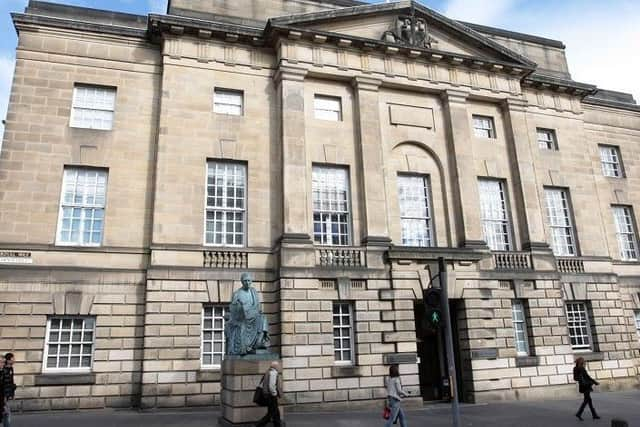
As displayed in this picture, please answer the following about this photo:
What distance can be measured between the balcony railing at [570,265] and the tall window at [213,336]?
1364 cm

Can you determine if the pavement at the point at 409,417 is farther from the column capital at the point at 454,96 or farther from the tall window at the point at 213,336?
the column capital at the point at 454,96

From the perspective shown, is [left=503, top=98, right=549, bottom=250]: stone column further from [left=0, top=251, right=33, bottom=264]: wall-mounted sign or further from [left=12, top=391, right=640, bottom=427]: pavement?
[left=0, top=251, right=33, bottom=264]: wall-mounted sign

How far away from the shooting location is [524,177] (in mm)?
20078

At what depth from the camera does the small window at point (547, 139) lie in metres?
22.1

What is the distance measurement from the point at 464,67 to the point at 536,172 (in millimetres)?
5381

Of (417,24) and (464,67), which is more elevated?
(417,24)

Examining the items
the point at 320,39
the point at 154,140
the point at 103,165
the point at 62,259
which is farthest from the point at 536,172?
the point at 62,259

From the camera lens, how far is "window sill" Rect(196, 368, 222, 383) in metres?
14.9

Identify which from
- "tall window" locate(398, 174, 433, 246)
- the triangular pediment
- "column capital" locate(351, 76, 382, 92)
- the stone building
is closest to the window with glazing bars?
the stone building

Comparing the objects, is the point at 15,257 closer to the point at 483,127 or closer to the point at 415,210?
the point at 415,210

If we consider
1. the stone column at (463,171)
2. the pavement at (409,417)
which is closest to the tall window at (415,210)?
the stone column at (463,171)

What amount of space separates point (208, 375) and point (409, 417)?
611 centimetres

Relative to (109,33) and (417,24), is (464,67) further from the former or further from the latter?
(109,33)

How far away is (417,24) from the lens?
805 inches
